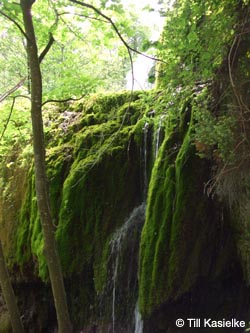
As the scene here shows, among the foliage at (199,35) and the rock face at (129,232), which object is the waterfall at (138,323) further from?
the foliage at (199,35)

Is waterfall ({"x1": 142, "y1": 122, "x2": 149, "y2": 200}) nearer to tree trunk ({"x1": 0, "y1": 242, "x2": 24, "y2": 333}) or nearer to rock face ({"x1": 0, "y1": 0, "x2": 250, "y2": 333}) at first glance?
rock face ({"x1": 0, "y1": 0, "x2": 250, "y2": 333})

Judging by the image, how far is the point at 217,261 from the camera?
508 centimetres

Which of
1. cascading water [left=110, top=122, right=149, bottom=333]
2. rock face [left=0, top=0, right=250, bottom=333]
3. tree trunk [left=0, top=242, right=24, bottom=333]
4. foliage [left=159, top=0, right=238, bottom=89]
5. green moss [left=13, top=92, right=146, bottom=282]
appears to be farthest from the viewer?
green moss [left=13, top=92, right=146, bottom=282]

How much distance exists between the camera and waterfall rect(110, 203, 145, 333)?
5.77 metres

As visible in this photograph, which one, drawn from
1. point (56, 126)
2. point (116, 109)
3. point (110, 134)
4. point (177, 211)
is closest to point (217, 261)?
point (177, 211)

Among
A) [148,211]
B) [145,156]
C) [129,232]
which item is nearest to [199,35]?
[148,211]

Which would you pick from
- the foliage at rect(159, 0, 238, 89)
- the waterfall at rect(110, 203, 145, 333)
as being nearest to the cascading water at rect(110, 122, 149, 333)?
the waterfall at rect(110, 203, 145, 333)

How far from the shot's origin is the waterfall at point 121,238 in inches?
227

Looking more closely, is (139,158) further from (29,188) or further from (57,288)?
(57,288)

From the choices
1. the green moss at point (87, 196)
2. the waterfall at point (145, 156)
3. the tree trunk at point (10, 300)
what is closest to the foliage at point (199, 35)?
the green moss at point (87, 196)

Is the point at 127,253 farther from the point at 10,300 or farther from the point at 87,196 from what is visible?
the point at 10,300

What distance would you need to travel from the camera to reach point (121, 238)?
594 cm

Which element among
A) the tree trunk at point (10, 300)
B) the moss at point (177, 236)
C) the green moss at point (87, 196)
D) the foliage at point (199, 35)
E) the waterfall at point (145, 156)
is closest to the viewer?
the foliage at point (199, 35)

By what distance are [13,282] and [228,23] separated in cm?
586
